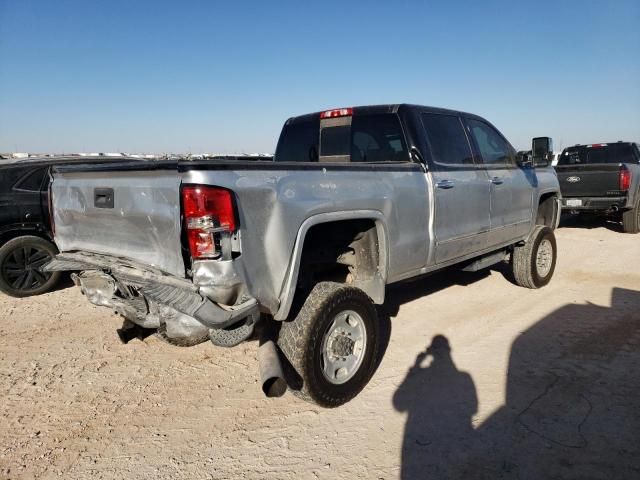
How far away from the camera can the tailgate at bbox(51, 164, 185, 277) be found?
2.59 m

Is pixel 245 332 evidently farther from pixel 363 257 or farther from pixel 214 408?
pixel 363 257

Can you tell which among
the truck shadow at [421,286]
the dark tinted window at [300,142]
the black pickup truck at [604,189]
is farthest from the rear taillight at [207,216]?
the black pickup truck at [604,189]

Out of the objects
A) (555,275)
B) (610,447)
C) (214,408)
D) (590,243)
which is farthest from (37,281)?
(590,243)

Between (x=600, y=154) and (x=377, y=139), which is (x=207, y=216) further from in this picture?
(x=600, y=154)

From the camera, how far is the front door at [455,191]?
13.2ft

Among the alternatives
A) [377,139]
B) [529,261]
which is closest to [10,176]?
[377,139]

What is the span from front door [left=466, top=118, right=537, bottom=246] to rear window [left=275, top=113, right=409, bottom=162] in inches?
44.9

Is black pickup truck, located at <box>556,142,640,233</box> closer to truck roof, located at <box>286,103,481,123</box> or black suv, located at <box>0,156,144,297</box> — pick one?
truck roof, located at <box>286,103,481,123</box>

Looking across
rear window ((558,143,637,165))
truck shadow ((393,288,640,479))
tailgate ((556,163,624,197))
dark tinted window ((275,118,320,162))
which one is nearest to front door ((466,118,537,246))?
truck shadow ((393,288,640,479))

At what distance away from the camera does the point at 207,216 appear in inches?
95.1

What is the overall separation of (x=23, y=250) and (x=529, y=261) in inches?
254

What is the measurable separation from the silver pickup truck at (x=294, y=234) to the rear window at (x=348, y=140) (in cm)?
1

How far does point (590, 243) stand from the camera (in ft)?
29.6

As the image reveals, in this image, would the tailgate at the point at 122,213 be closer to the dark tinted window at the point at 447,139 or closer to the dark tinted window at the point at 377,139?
the dark tinted window at the point at 377,139
